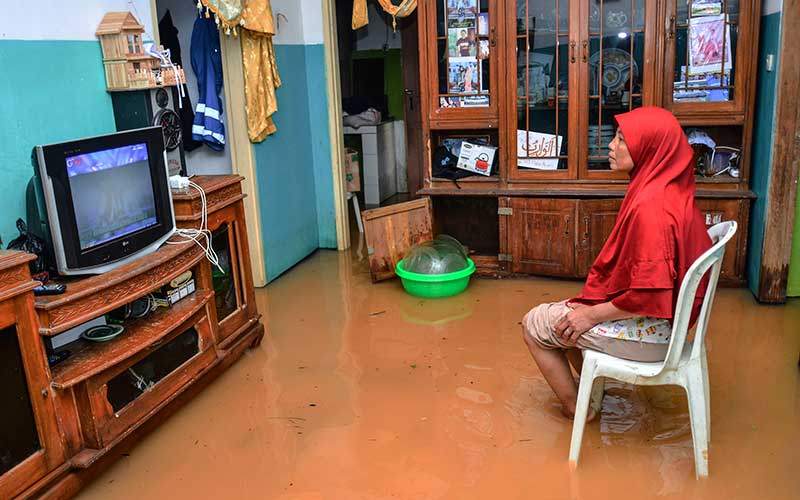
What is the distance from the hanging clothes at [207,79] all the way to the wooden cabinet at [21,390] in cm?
232

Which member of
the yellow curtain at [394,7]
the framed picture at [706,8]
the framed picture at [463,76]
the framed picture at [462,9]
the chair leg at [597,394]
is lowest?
the chair leg at [597,394]

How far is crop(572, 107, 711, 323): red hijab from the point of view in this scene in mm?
2205

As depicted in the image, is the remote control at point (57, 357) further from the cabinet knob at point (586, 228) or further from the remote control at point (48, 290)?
the cabinet knob at point (586, 228)

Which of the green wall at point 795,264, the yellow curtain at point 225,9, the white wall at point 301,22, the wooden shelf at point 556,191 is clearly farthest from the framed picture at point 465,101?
the green wall at point 795,264

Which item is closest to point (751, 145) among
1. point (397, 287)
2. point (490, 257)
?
point (490, 257)

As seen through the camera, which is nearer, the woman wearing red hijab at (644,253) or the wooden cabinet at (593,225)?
the woman wearing red hijab at (644,253)

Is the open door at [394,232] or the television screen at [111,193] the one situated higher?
the television screen at [111,193]

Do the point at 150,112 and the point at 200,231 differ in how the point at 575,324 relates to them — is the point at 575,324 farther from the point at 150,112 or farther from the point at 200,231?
the point at 150,112

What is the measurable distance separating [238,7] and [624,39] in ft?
7.02

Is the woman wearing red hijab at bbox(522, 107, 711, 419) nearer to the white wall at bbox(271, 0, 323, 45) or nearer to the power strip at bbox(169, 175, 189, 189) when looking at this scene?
the power strip at bbox(169, 175, 189, 189)

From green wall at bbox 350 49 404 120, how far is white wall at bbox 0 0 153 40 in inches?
155

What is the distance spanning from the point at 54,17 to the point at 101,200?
32.5 inches

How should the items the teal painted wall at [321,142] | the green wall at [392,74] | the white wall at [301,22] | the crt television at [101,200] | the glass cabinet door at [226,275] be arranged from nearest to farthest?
1. the crt television at [101,200]
2. the glass cabinet door at [226,275]
3. the white wall at [301,22]
4. the teal painted wall at [321,142]
5. the green wall at [392,74]

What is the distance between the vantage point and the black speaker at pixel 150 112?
3.16 metres
